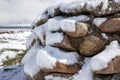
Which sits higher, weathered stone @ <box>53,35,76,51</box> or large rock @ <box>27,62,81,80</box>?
weathered stone @ <box>53,35,76,51</box>

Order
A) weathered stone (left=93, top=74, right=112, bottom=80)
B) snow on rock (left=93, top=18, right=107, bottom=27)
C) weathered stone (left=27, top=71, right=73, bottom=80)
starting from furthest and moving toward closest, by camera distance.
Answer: snow on rock (left=93, top=18, right=107, bottom=27) → weathered stone (left=27, top=71, right=73, bottom=80) → weathered stone (left=93, top=74, right=112, bottom=80)

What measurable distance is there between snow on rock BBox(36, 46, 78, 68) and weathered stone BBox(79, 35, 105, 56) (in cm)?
29

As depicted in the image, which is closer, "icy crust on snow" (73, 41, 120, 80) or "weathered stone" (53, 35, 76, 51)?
"icy crust on snow" (73, 41, 120, 80)

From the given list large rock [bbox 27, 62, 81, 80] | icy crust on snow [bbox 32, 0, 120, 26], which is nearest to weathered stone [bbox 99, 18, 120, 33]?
icy crust on snow [bbox 32, 0, 120, 26]

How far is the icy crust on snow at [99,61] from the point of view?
5947mm

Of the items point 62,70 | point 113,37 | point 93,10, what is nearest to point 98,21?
→ point 93,10

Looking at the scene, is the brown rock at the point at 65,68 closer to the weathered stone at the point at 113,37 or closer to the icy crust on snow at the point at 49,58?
the icy crust on snow at the point at 49,58

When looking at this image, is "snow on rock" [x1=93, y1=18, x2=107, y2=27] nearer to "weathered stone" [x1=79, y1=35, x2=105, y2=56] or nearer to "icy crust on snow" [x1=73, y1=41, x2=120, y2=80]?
"weathered stone" [x1=79, y1=35, x2=105, y2=56]

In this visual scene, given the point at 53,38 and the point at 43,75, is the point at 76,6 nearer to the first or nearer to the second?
the point at 53,38

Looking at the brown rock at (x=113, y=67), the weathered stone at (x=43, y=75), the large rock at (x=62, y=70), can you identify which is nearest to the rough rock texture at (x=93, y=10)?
the brown rock at (x=113, y=67)

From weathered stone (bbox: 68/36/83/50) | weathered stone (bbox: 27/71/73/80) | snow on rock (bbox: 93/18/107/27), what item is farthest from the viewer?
weathered stone (bbox: 68/36/83/50)

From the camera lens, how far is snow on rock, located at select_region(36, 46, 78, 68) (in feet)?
20.8

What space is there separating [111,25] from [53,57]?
1.57 metres

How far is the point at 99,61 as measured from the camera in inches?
235
